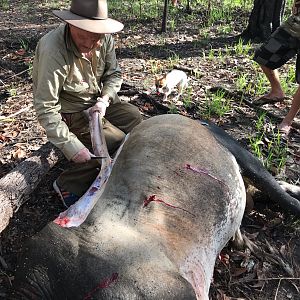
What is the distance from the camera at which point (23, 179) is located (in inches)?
133

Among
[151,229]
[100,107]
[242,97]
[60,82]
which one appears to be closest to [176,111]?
[242,97]

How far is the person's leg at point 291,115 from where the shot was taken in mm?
4508

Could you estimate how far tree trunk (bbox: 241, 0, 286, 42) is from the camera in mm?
7137

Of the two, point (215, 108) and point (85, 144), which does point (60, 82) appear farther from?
point (215, 108)

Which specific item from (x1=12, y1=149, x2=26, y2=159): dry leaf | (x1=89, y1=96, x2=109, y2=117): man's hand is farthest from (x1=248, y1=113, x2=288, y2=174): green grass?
(x1=12, y1=149, x2=26, y2=159): dry leaf

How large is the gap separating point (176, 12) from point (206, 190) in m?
7.51

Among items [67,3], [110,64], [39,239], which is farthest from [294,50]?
[67,3]

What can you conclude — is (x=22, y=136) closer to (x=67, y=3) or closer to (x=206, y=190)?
(x=206, y=190)

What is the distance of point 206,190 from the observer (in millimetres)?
2678

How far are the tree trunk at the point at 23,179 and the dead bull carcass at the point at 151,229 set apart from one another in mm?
889

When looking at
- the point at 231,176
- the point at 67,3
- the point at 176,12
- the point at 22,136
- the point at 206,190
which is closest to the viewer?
the point at 206,190

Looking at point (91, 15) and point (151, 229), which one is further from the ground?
point (91, 15)

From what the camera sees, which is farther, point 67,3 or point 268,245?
point 67,3

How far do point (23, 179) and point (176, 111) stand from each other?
6.59 feet
